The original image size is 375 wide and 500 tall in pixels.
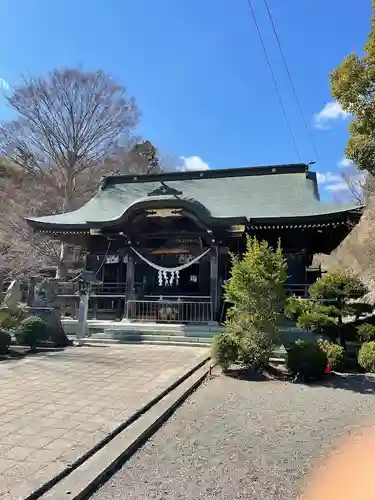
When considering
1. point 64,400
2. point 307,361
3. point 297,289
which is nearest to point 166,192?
point 297,289

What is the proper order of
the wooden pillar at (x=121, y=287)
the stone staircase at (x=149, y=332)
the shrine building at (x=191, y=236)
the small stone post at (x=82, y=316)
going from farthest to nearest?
the wooden pillar at (x=121, y=287) → the shrine building at (x=191, y=236) → the small stone post at (x=82, y=316) → the stone staircase at (x=149, y=332)

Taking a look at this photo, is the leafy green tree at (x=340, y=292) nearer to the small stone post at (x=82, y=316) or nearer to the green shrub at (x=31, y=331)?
the small stone post at (x=82, y=316)

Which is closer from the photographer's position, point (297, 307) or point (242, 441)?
point (242, 441)

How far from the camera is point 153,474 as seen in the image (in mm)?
3338

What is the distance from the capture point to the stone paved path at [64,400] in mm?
3332

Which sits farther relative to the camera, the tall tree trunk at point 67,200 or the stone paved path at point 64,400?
the tall tree trunk at point 67,200

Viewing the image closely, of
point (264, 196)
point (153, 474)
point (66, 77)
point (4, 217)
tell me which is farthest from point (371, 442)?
point (66, 77)

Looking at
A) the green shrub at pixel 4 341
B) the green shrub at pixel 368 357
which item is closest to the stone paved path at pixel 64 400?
the green shrub at pixel 4 341

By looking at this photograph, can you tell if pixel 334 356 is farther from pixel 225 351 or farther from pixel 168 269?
pixel 168 269

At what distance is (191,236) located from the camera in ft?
45.4

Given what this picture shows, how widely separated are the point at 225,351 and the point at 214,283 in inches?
228

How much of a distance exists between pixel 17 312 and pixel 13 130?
14529 mm

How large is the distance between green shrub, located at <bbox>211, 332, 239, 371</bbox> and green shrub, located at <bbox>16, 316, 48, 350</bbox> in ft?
15.7

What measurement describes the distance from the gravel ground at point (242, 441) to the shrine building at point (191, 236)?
6870 mm
